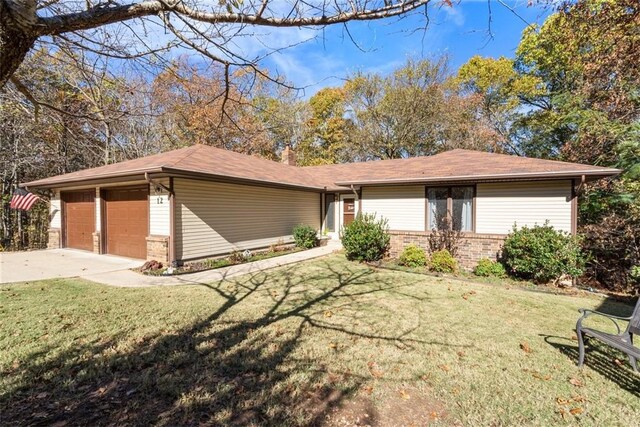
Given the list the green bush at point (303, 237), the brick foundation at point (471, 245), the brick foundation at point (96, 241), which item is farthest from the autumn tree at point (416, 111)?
the brick foundation at point (96, 241)

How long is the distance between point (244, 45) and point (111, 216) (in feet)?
35.1

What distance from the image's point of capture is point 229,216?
10.4 m

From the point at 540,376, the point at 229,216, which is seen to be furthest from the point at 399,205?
the point at 540,376

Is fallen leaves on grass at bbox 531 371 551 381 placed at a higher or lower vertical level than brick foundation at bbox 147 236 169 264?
lower

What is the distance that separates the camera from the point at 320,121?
25.6 metres

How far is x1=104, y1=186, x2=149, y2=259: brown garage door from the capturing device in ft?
31.5

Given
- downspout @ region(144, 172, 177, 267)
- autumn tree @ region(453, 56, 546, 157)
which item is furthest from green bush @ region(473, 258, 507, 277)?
autumn tree @ region(453, 56, 546, 157)

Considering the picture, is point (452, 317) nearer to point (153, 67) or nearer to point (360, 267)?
point (360, 267)

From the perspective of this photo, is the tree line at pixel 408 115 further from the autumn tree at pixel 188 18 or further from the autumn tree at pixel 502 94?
the autumn tree at pixel 188 18

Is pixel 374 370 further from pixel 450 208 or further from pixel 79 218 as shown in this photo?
pixel 79 218

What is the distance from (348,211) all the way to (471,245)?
6697 mm

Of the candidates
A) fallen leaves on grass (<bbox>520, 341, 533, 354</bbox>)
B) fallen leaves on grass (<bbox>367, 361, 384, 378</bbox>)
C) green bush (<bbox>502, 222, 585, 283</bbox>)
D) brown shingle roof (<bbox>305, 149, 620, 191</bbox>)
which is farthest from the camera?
brown shingle roof (<bbox>305, 149, 620, 191</bbox>)

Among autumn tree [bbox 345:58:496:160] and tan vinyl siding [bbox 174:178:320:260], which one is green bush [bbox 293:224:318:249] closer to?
tan vinyl siding [bbox 174:178:320:260]

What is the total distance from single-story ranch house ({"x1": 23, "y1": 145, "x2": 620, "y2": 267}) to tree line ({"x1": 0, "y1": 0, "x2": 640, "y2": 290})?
1.60 meters
